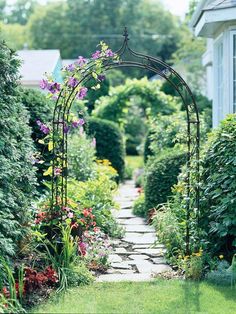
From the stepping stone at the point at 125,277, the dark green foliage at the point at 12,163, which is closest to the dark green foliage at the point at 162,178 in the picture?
the stepping stone at the point at 125,277

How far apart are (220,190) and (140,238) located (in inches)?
91.0

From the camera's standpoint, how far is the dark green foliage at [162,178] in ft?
33.2

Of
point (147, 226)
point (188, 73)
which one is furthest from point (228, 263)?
point (188, 73)

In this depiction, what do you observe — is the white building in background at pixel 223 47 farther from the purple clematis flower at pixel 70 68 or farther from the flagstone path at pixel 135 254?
the purple clematis flower at pixel 70 68

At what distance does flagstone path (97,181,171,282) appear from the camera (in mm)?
6984

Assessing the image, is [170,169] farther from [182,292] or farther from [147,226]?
[182,292]

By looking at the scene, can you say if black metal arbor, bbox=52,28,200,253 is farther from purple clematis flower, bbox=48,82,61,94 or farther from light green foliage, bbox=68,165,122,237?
light green foliage, bbox=68,165,122,237

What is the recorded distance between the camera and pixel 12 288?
5.45m

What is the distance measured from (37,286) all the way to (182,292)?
1452 mm

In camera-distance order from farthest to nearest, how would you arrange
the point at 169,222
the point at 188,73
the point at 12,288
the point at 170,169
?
the point at 188,73
the point at 170,169
the point at 169,222
the point at 12,288

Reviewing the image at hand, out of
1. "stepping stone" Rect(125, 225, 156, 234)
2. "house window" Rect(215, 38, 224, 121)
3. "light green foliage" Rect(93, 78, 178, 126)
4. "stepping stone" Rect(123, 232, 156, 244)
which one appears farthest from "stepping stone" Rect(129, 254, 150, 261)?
"light green foliage" Rect(93, 78, 178, 126)

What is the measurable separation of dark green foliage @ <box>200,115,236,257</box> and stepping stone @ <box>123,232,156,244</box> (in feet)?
5.30

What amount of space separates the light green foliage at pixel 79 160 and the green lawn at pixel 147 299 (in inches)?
178

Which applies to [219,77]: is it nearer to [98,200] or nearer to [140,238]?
[98,200]
